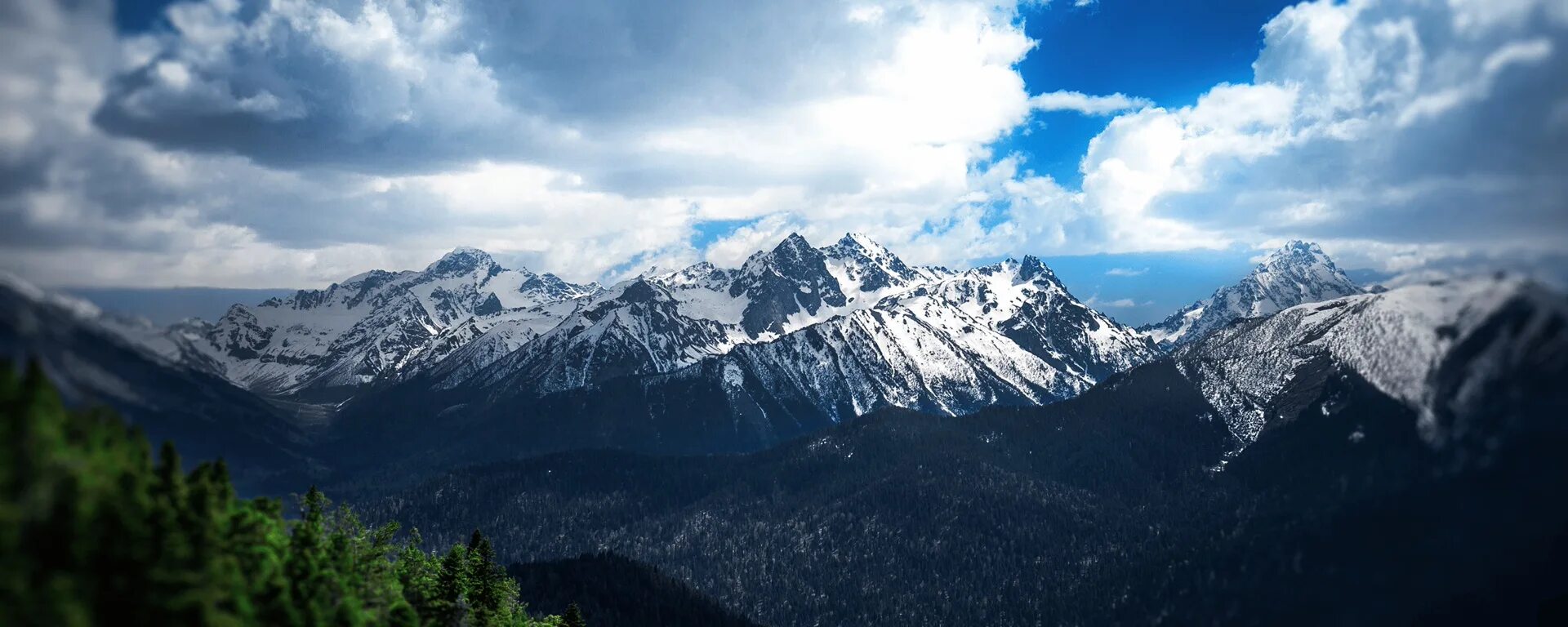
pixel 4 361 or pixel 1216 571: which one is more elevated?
pixel 4 361

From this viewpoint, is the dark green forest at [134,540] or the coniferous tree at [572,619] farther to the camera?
the coniferous tree at [572,619]

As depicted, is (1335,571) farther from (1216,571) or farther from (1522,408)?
(1216,571)

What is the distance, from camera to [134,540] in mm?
46031

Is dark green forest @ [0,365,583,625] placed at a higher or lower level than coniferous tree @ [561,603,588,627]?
higher

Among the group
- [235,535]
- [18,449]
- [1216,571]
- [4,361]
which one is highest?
[4,361]

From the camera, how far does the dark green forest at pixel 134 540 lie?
40062mm

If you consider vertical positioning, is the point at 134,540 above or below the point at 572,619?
above

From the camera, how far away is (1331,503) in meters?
127

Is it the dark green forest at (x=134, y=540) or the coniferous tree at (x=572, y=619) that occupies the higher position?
the dark green forest at (x=134, y=540)

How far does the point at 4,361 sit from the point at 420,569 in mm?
60794

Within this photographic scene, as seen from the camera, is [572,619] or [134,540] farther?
[572,619]

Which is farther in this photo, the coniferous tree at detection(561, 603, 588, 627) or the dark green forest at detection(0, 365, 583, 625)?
the coniferous tree at detection(561, 603, 588, 627)

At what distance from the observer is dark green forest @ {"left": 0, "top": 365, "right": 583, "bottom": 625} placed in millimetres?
40062

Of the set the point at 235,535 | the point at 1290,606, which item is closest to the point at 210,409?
the point at 235,535
